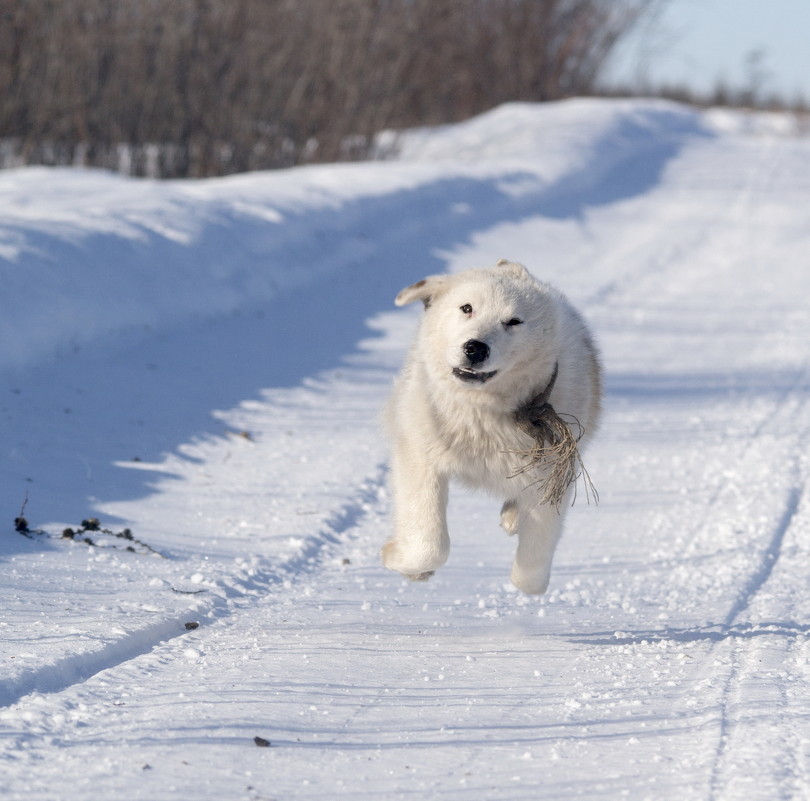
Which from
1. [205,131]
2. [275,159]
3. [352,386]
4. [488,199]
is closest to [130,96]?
[205,131]

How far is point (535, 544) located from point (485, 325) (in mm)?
762

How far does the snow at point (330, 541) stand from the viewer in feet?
9.12

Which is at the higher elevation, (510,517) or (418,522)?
(418,522)

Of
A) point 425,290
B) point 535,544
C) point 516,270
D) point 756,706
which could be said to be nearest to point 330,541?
point 535,544

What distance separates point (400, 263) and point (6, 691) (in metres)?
7.75

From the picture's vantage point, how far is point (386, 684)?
326 centimetres

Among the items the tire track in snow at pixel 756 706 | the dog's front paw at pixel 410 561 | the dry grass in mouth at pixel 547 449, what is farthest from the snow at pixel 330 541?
the dry grass in mouth at pixel 547 449

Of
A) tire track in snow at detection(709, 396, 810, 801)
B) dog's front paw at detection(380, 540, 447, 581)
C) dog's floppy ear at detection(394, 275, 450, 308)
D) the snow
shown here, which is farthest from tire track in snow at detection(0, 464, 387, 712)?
tire track in snow at detection(709, 396, 810, 801)

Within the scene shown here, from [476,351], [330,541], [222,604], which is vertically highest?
[476,351]

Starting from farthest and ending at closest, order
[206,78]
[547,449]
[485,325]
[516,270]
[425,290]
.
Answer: [206,78] → [516,270] → [425,290] → [547,449] → [485,325]

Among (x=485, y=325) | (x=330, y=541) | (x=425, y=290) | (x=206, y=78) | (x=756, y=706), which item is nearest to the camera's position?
(x=756, y=706)

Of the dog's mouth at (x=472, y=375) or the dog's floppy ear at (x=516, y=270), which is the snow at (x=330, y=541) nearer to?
the dog's mouth at (x=472, y=375)

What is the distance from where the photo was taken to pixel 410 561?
377 cm

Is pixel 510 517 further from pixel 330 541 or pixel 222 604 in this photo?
pixel 222 604
